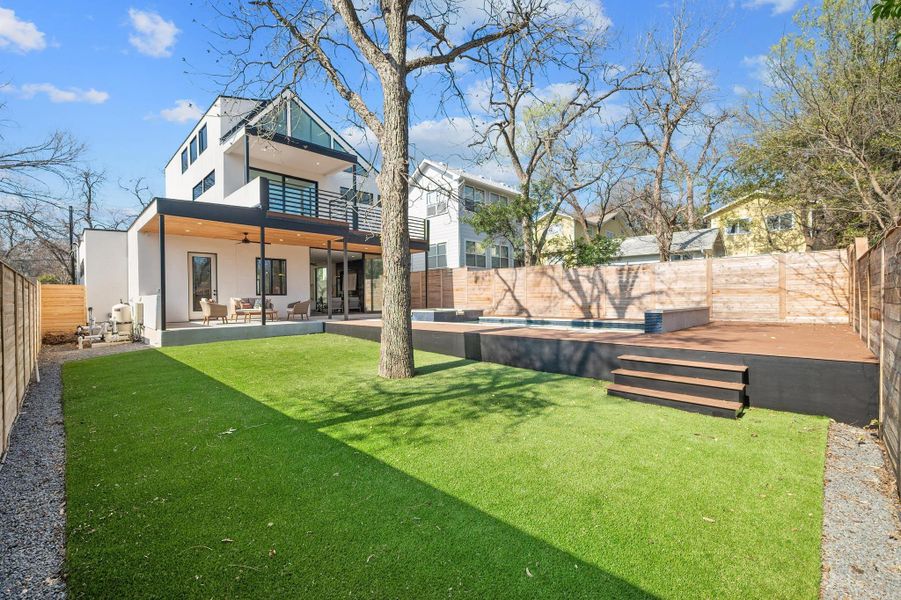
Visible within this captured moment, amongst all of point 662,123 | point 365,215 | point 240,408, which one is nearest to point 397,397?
point 240,408

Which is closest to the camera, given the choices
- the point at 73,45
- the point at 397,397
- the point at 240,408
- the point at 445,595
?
the point at 445,595

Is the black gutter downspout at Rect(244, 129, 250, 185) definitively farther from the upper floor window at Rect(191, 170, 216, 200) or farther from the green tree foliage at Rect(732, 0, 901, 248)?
the green tree foliage at Rect(732, 0, 901, 248)

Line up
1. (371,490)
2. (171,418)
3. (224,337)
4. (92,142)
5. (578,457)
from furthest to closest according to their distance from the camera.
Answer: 1. (92,142)
2. (224,337)
3. (171,418)
4. (578,457)
5. (371,490)

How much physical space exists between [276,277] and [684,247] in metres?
20.5

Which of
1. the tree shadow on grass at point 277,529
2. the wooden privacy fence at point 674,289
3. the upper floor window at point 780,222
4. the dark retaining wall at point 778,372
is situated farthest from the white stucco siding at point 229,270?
the upper floor window at point 780,222

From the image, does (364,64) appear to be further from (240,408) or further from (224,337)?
(224,337)

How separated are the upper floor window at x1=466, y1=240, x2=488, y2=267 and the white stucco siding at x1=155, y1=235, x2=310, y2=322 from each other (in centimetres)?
899

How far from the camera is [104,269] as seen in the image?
13.8 metres

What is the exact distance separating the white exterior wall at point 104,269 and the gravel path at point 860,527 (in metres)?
18.0

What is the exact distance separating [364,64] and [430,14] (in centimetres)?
156

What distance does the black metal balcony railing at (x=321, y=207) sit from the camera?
13.5 metres

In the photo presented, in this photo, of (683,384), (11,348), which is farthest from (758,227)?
(11,348)

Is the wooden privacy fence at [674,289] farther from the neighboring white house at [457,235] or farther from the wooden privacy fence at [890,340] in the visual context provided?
the wooden privacy fence at [890,340]

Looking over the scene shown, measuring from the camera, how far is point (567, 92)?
15.7 metres
